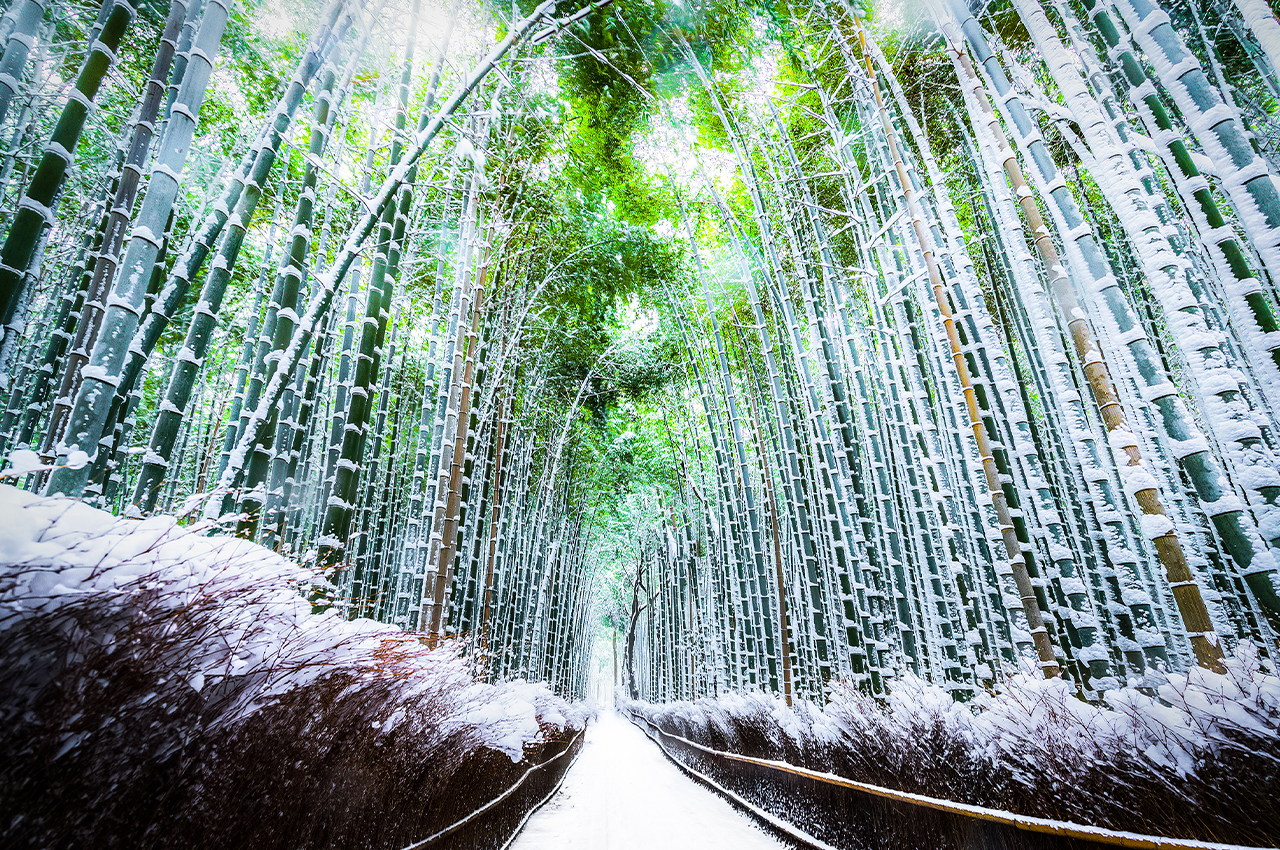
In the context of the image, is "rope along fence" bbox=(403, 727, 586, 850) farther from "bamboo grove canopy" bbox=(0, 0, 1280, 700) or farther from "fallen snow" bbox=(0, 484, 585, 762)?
"fallen snow" bbox=(0, 484, 585, 762)

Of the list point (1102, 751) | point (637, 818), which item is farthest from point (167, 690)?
point (637, 818)

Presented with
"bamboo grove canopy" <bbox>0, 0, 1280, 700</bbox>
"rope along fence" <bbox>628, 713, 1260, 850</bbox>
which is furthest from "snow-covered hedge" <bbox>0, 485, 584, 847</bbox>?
"rope along fence" <bbox>628, 713, 1260, 850</bbox>

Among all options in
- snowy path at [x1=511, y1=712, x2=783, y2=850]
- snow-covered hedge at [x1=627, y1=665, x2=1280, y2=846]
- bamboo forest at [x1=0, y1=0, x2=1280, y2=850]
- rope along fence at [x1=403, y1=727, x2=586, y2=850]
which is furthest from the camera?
snowy path at [x1=511, y1=712, x2=783, y2=850]

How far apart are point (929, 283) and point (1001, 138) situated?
1.07m

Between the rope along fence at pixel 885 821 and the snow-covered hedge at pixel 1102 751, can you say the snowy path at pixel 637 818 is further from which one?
the snow-covered hedge at pixel 1102 751

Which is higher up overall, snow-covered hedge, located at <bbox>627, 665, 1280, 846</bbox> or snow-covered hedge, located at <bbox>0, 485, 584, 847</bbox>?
snow-covered hedge, located at <bbox>0, 485, 584, 847</bbox>

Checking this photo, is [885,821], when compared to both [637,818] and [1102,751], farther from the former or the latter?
[637,818]

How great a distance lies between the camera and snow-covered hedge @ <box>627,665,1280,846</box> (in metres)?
1.29

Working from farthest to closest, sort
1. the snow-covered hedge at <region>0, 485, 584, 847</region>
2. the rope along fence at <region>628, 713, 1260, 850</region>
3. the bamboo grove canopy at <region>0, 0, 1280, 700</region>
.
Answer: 1. the bamboo grove canopy at <region>0, 0, 1280, 700</region>
2. the rope along fence at <region>628, 713, 1260, 850</region>
3. the snow-covered hedge at <region>0, 485, 584, 847</region>

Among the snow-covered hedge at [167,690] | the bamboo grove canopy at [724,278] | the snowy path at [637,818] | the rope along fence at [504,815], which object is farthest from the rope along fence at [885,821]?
the snow-covered hedge at [167,690]

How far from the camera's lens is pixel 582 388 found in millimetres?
7816

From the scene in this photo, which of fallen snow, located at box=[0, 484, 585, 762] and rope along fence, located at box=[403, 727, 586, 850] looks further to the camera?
Result: rope along fence, located at box=[403, 727, 586, 850]

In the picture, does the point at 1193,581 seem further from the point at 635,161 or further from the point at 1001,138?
the point at 635,161

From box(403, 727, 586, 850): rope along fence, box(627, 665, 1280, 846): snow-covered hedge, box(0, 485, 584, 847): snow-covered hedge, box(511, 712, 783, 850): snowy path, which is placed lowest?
box(511, 712, 783, 850): snowy path
